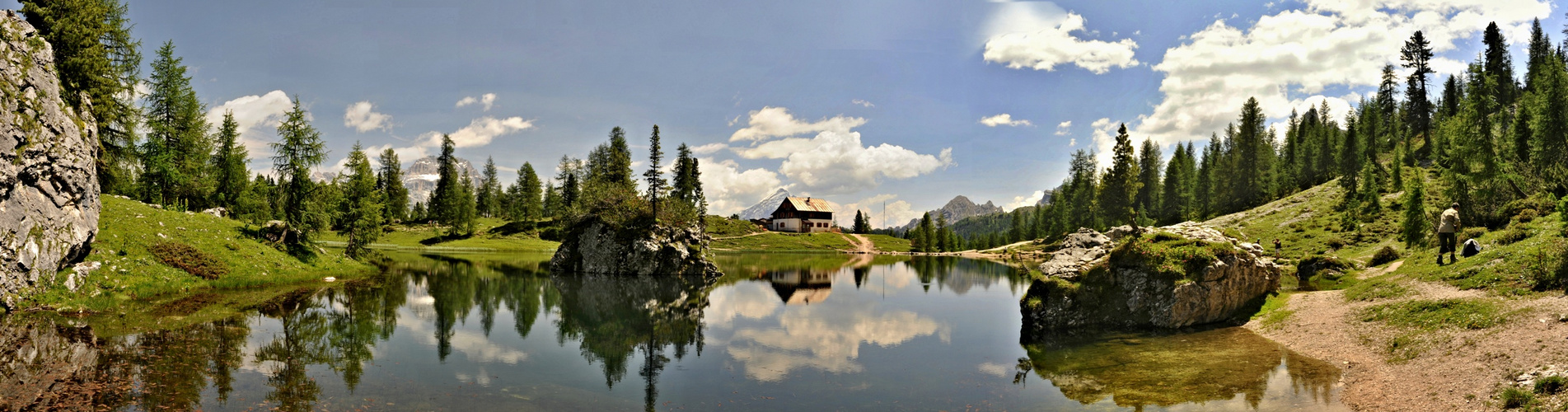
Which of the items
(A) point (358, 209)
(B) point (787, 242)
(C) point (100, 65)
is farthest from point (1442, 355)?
(B) point (787, 242)

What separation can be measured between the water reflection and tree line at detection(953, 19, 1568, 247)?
1211 inches

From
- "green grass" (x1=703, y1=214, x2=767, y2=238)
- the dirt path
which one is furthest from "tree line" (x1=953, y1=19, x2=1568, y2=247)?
"green grass" (x1=703, y1=214, x2=767, y2=238)

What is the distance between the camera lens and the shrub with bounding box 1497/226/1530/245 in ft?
96.1

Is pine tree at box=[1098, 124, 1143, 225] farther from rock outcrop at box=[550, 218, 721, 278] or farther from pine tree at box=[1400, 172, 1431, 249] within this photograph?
rock outcrop at box=[550, 218, 721, 278]

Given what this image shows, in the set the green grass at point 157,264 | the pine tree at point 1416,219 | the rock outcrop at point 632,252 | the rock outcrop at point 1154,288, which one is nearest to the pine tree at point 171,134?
the green grass at point 157,264

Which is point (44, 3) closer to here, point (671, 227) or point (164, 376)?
point (164, 376)

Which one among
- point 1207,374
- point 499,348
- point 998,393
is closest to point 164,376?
point 499,348

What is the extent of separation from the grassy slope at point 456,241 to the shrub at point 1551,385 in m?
108

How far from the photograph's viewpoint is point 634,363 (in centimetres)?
2181

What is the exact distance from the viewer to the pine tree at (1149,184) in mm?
109375

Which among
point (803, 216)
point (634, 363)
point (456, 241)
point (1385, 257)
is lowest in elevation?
point (634, 363)

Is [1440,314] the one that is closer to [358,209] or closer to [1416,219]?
[1416,219]

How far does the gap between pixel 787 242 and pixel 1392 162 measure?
314 ft

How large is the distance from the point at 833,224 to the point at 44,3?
14555cm
